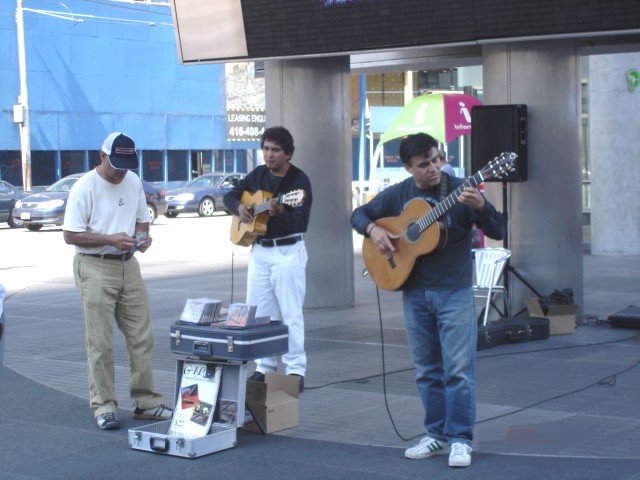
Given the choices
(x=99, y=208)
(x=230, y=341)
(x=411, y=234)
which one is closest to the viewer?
(x=411, y=234)

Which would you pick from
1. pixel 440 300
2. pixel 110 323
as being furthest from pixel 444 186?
pixel 110 323

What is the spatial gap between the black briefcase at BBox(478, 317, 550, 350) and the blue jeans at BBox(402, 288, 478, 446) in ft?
12.8

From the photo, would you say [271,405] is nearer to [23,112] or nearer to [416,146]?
[416,146]

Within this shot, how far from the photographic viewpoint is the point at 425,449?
262 inches

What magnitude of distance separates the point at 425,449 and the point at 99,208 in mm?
2799

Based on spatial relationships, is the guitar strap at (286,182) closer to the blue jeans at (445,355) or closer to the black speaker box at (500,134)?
the blue jeans at (445,355)

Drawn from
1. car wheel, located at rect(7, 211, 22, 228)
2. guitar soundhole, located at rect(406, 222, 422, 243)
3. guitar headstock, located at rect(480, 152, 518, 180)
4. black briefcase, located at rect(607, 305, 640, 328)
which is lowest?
black briefcase, located at rect(607, 305, 640, 328)

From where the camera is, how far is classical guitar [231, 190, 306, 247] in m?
7.94

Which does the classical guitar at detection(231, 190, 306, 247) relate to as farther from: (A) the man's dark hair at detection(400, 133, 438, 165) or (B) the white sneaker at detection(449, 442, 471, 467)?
(B) the white sneaker at detection(449, 442, 471, 467)

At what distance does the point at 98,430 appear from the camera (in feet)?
24.9

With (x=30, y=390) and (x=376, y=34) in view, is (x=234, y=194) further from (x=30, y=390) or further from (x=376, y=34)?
(x=376, y=34)

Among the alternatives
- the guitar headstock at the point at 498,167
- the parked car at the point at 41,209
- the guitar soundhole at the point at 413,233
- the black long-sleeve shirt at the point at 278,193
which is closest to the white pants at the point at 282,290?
the black long-sleeve shirt at the point at 278,193

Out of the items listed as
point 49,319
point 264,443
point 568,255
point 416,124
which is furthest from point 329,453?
point 416,124

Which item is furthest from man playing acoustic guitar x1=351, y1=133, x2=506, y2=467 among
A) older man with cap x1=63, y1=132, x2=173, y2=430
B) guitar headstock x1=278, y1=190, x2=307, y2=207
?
older man with cap x1=63, y1=132, x2=173, y2=430
